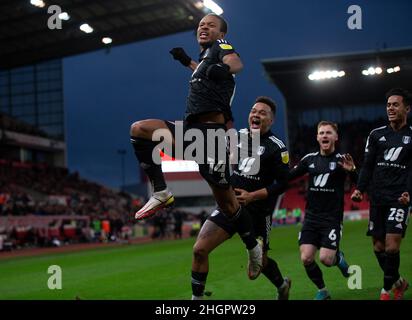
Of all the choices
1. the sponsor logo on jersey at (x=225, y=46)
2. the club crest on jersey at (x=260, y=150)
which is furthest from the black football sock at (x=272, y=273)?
the sponsor logo on jersey at (x=225, y=46)

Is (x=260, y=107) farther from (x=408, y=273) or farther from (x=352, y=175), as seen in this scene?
(x=408, y=273)

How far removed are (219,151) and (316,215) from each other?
270cm

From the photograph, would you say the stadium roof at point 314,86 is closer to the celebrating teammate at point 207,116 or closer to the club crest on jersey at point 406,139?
the club crest on jersey at point 406,139

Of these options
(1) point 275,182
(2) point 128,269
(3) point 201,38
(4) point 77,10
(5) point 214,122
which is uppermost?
(4) point 77,10

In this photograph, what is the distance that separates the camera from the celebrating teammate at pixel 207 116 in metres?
5.32

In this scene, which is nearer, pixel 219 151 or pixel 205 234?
pixel 219 151

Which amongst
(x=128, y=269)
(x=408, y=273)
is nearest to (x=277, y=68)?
(x=128, y=269)

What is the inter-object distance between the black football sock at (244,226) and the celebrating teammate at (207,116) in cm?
29

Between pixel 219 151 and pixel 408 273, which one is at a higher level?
pixel 219 151

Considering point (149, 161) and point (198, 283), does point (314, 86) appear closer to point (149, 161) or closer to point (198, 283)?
point (198, 283)

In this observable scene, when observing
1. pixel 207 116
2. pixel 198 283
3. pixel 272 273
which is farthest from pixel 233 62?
pixel 272 273

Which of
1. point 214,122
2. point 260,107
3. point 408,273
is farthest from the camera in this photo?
point 408,273
